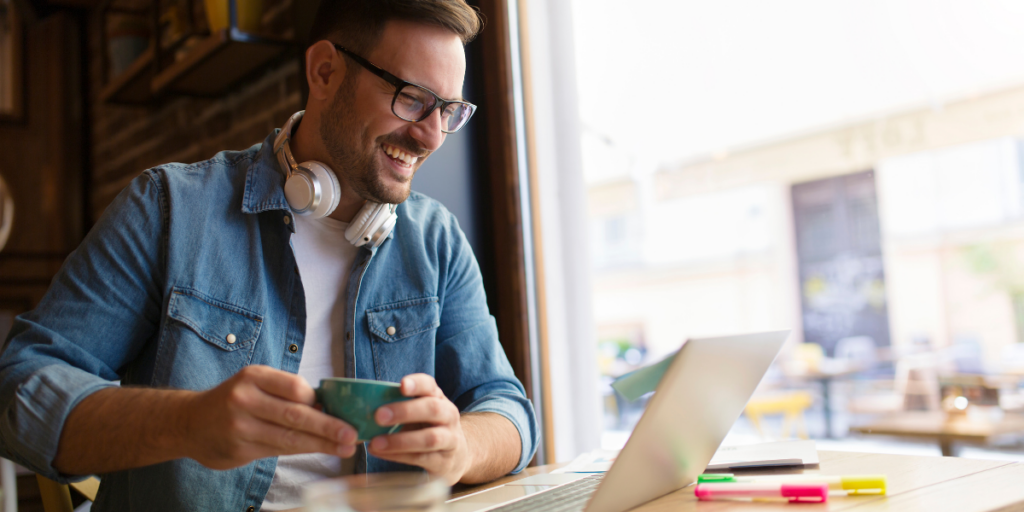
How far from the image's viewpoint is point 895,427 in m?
3.84

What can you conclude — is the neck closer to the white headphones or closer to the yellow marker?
the white headphones

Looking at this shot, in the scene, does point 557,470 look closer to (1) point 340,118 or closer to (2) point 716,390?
(2) point 716,390

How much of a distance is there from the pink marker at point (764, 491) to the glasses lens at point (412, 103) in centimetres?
75

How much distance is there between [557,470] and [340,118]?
69 centimetres

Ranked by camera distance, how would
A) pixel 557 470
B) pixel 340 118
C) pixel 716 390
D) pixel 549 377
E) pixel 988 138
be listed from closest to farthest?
pixel 716 390 < pixel 557 470 < pixel 340 118 < pixel 549 377 < pixel 988 138

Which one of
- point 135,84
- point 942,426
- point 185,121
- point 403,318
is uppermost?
point 135,84

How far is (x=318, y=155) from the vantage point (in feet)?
4.26

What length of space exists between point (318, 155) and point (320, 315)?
Result: 0.29 m

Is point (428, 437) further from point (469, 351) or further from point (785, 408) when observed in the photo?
point (785, 408)

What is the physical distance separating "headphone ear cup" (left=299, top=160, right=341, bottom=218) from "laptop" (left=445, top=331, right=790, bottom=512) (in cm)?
54

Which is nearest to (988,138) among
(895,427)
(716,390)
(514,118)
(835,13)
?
(835,13)

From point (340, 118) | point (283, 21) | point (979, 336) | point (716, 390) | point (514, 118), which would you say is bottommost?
point (979, 336)

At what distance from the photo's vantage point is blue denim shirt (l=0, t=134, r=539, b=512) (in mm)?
979

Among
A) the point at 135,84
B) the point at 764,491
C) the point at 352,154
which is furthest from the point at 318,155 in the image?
the point at 135,84
